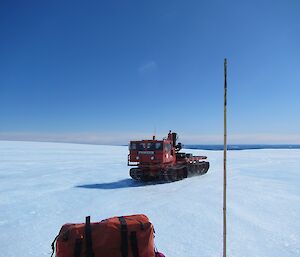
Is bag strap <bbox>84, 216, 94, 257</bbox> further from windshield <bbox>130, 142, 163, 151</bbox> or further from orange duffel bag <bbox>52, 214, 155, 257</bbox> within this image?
windshield <bbox>130, 142, 163, 151</bbox>

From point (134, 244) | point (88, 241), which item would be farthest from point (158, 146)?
point (88, 241)

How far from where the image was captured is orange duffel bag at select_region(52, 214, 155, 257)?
2.47 metres

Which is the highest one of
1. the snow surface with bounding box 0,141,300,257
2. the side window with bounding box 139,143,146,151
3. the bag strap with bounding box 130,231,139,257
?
the side window with bounding box 139,143,146,151

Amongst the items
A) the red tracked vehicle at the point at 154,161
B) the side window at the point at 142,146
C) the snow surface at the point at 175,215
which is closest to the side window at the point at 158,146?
the red tracked vehicle at the point at 154,161

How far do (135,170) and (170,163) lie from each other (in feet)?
5.88

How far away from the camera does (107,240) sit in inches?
101

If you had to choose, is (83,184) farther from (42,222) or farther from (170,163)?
(42,222)

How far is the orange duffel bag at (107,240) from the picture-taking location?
2475 millimetres

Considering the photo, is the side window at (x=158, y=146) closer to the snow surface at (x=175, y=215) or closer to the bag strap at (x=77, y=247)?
the snow surface at (x=175, y=215)

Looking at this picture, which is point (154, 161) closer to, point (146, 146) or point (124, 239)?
point (146, 146)

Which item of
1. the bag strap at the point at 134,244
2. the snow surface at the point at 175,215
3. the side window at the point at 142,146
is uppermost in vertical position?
the side window at the point at 142,146

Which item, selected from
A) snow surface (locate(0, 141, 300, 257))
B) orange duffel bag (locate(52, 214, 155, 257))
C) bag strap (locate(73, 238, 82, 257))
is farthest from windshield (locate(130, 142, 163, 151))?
bag strap (locate(73, 238, 82, 257))

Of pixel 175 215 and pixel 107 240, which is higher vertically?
pixel 107 240

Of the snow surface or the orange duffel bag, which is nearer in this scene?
the orange duffel bag
